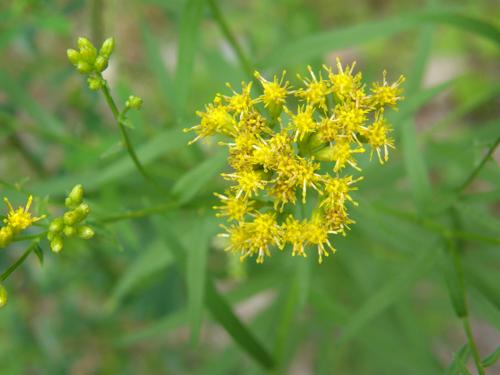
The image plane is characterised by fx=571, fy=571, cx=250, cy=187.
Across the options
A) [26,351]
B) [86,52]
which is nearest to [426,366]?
[86,52]

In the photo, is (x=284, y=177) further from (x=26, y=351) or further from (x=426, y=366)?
(x=26, y=351)

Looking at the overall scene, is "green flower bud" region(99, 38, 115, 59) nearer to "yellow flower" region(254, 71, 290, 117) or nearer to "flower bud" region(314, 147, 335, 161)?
"yellow flower" region(254, 71, 290, 117)

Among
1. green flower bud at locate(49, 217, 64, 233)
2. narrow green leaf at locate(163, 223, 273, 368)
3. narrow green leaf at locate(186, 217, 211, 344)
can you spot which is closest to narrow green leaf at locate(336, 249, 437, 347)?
narrow green leaf at locate(163, 223, 273, 368)

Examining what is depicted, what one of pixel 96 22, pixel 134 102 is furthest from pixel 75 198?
pixel 96 22

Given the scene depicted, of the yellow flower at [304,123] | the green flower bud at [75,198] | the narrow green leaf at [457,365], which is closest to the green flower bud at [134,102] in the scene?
the green flower bud at [75,198]

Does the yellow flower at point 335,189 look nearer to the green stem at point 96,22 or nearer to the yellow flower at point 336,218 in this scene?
the yellow flower at point 336,218

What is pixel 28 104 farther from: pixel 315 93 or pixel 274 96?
pixel 315 93
